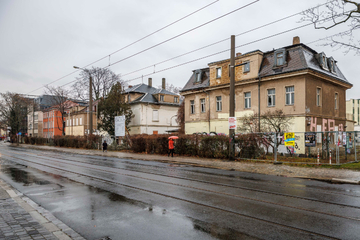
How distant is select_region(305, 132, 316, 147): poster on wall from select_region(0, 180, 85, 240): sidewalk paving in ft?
48.0

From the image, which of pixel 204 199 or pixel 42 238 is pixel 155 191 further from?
pixel 42 238

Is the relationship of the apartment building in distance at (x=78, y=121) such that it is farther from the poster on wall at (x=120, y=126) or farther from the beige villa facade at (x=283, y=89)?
the beige villa facade at (x=283, y=89)

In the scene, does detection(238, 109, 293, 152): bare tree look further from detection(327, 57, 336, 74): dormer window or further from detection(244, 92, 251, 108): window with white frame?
detection(327, 57, 336, 74): dormer window

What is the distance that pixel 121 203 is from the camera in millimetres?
7359

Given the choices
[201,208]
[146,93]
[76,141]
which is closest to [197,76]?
[146,93]

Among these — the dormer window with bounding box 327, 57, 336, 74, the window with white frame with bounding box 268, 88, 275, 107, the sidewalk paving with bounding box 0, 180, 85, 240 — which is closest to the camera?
the sidewalk paving with bounding box 0, 180, 85, 240

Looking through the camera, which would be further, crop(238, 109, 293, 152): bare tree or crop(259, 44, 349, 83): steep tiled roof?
crop(259, 44, 349, 83): steep tiled roof

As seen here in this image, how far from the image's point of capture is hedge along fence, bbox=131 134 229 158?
20.7 metres

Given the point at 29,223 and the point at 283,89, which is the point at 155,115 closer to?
the point at 283,89

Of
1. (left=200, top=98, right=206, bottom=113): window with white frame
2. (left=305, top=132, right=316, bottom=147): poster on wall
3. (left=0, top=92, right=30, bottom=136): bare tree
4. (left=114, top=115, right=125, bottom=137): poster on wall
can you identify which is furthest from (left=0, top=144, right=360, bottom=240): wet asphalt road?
(left=0, top=92, right=30, bottom=136): bare tree

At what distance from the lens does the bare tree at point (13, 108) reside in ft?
208

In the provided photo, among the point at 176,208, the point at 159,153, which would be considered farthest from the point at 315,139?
the point at 159,153

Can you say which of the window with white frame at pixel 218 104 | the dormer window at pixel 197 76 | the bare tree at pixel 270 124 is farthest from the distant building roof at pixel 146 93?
the bare tree at pixel 270 124

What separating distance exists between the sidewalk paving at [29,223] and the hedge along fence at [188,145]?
14986 mm
